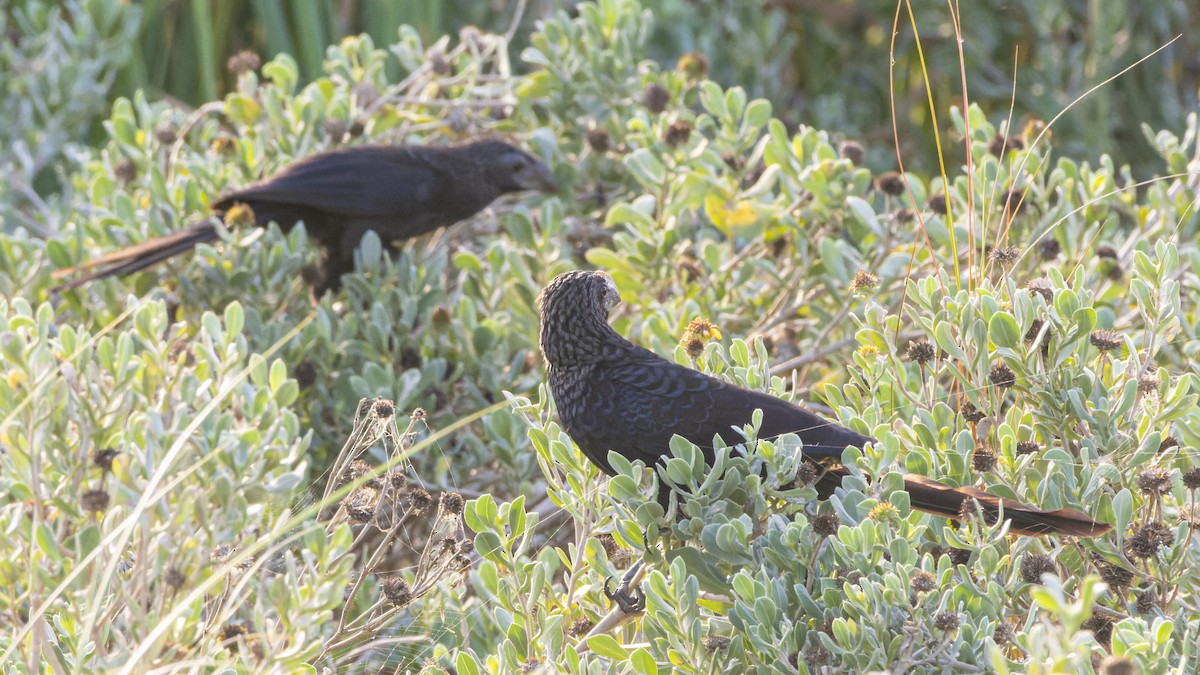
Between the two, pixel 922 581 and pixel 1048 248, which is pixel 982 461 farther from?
pixel 1048 248

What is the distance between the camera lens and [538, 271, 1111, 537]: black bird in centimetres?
207

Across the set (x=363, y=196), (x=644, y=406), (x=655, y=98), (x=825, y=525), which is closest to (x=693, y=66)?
(x=655, y=98)

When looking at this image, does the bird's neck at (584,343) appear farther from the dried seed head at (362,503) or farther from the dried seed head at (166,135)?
the dried seed head at (166,135)

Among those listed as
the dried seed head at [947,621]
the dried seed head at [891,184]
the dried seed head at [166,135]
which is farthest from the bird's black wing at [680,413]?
the dried seed head at [166,135]

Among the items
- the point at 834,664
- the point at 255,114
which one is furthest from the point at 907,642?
the point at 255,114

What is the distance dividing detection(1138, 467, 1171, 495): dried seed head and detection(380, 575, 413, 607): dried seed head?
1132mm

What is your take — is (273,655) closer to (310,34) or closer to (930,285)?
(930,285)

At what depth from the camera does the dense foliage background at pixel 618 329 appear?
1.84m

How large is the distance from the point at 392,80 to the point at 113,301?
6.14 feet

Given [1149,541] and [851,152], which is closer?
[1149,541]

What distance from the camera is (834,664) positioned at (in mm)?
1785

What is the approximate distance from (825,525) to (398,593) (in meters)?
0.68

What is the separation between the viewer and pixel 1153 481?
1912mm

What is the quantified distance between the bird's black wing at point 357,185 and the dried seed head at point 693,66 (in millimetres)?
810
